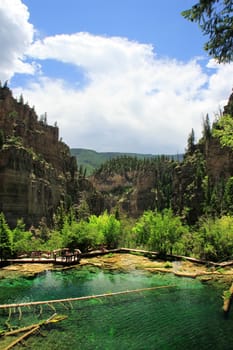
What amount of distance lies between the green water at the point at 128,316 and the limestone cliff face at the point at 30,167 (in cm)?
4033

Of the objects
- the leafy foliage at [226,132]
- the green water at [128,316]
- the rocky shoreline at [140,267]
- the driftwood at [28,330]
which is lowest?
the rocky shoreline at [140,267]

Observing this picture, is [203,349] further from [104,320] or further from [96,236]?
[96,236]

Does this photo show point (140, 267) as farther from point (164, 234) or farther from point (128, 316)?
point (128, 316)

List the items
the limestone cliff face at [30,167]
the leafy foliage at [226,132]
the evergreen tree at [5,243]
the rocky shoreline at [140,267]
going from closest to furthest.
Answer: the leafy foliage at [226,132] < the rocky shoreline at [140,267] < the evergreen tree at [5,243] < the limestone cliff face at [30,167]

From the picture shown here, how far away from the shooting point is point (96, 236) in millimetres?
38188

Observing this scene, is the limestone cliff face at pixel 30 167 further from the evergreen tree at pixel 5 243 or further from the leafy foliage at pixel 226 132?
the leafy foliage at pixel 226 132

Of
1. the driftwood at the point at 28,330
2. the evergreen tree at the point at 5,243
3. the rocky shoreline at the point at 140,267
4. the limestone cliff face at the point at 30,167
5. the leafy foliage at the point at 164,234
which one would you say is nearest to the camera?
the driftwood at the point at 28,330

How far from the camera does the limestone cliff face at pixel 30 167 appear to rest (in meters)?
62.7

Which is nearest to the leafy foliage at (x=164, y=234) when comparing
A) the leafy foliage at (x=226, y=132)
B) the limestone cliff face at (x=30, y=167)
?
the leafy foliage at (x=226, y=132)

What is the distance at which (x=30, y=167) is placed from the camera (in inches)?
2761

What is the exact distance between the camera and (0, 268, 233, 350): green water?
1307 cm

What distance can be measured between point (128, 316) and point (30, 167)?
5786 centimetres

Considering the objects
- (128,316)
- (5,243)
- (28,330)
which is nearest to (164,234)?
(5,243)

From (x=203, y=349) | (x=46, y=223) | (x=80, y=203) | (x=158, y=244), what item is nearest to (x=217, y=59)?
(x=203, y=349)
